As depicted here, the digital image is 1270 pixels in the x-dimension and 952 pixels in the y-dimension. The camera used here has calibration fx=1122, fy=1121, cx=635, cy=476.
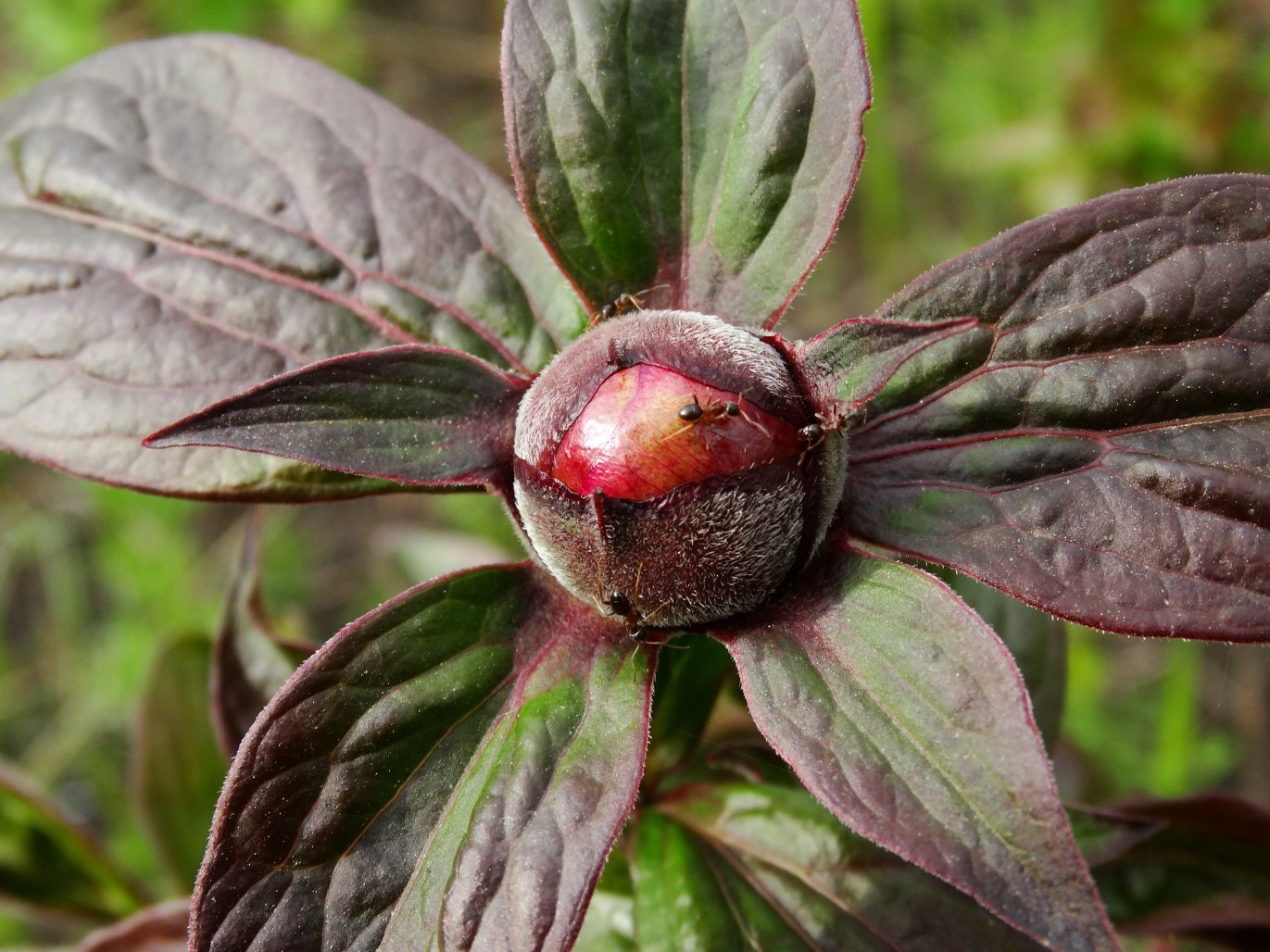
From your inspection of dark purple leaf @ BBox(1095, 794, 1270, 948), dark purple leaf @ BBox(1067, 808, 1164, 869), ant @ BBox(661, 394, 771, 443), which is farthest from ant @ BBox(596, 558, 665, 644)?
dark purple leaf @ BBox(1095, 794, 1270, 948)

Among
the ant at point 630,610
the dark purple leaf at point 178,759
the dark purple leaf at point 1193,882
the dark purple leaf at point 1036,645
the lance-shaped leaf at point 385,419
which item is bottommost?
the dark purple leaf at point 178,759

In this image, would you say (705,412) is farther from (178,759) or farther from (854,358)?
(178,759)

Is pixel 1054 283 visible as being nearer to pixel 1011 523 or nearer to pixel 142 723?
pixel 1011 523

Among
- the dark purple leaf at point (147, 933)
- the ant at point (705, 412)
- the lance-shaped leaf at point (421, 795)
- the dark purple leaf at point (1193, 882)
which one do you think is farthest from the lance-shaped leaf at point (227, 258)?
the dark purple leaf at point (1193, 882)

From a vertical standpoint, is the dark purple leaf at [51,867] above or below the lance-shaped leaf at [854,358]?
below

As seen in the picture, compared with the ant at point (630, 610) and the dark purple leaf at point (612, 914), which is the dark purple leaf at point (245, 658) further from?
the ant at point (630, 610)

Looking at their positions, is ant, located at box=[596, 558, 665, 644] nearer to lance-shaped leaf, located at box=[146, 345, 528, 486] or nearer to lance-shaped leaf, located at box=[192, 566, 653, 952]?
lance-shaped leaf, located at box=[192, 566, 653, 952]

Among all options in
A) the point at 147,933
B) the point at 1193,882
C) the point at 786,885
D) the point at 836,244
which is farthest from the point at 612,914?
the point at 836,244
